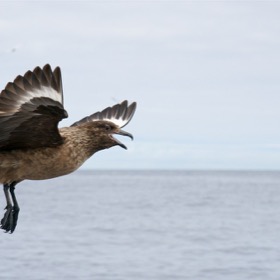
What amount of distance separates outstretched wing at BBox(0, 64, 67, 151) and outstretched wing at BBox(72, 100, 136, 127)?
2.61 metres

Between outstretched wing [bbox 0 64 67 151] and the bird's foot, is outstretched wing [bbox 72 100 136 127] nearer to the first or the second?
the bird's foot

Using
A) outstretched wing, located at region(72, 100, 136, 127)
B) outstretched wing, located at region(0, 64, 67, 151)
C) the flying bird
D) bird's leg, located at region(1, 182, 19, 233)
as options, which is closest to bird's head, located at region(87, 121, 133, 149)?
the flying bird

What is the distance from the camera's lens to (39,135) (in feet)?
30.7

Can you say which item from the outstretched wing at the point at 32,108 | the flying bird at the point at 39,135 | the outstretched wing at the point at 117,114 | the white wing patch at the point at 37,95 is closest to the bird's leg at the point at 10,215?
the flying bird at the point at 39,135

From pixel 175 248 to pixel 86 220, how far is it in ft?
61.2

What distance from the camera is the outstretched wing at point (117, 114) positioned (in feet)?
39.4

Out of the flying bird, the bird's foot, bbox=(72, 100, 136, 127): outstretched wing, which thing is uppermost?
bbox=(72, 100, 136, 127): outstretched wing

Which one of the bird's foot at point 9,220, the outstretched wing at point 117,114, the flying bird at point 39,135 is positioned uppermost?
the outstretched wing at point 117,114

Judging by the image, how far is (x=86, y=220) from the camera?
59750mm

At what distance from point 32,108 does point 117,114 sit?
11.0 ft

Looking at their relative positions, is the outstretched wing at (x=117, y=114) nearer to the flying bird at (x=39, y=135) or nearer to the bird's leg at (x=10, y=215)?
the flying bird at (x=39, y=135)

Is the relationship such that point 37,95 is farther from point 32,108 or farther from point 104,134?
point 104,134

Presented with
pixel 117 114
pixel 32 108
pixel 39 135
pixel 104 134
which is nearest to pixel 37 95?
pixel 32 108

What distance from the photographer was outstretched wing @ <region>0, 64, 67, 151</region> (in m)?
8.60
